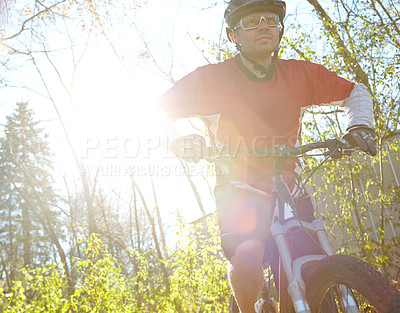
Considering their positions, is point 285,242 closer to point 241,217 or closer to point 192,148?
point 241,217

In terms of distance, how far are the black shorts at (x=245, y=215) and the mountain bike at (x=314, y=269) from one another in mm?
77

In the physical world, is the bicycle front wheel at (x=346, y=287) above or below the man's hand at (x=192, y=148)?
below

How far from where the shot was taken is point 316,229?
1.87 m

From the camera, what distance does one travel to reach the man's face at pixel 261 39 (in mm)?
2543

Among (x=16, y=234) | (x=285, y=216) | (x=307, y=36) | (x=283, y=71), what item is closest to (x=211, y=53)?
(x=307, y=36)

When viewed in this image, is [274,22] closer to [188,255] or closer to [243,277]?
[243,277]

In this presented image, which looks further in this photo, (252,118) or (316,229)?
(252,118)

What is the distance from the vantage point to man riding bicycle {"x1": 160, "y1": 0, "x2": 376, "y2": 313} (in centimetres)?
216

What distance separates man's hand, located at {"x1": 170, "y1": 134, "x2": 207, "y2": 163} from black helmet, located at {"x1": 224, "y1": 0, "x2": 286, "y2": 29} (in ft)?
3.65

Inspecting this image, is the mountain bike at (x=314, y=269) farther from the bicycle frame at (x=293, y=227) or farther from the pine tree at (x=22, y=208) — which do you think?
the pine tree at (x=22, y=208)

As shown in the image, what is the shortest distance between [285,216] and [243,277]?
0.42 m

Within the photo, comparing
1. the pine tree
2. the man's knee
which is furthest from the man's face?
the pine tree

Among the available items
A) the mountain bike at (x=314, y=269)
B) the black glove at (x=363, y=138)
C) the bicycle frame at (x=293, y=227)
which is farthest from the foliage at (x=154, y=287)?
the black glove at (x=363, y=138)

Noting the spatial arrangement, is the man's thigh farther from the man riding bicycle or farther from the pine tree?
the pine tree
